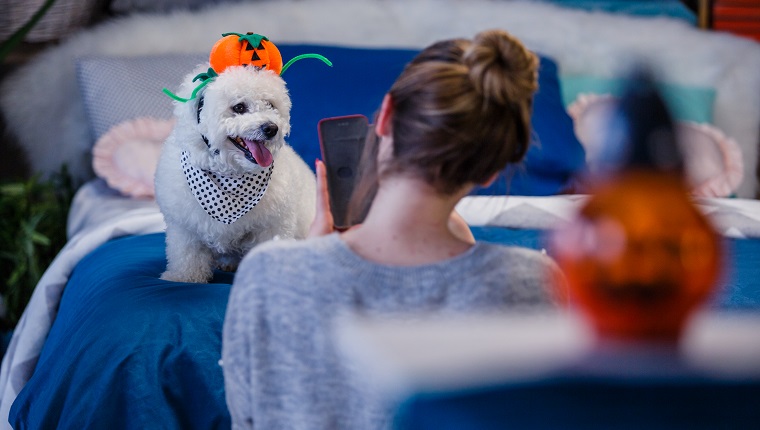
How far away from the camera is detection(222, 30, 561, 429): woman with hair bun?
2.68 ft

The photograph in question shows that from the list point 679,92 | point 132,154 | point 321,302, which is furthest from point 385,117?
point 679,92

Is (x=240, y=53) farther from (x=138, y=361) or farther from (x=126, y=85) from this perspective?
(x=126, y=85)

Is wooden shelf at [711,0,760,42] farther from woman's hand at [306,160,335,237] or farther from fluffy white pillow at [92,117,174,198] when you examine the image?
woman's hand at [306,160,335,237]

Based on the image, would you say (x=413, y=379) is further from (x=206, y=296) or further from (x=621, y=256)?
(x=206, y=296)

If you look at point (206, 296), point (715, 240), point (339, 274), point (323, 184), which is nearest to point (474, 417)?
point (715, 240)

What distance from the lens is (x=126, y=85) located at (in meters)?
2.53

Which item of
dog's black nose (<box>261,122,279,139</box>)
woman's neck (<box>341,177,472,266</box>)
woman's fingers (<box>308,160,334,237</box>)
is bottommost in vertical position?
dog's black nose (<box>261,122,279,139</box>)

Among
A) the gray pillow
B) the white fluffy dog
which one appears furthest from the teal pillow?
the white fluffy dog

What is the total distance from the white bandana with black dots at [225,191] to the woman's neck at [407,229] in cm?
65

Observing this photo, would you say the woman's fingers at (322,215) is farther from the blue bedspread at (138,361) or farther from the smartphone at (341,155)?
the blue bedspread at (138,361)

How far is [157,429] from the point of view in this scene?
1.27 m

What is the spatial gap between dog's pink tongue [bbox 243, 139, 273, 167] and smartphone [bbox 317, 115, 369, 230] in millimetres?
180

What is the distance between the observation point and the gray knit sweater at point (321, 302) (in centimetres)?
81

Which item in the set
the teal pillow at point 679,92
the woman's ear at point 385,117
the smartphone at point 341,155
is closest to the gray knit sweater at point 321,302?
the woman's ear at point 385,117
